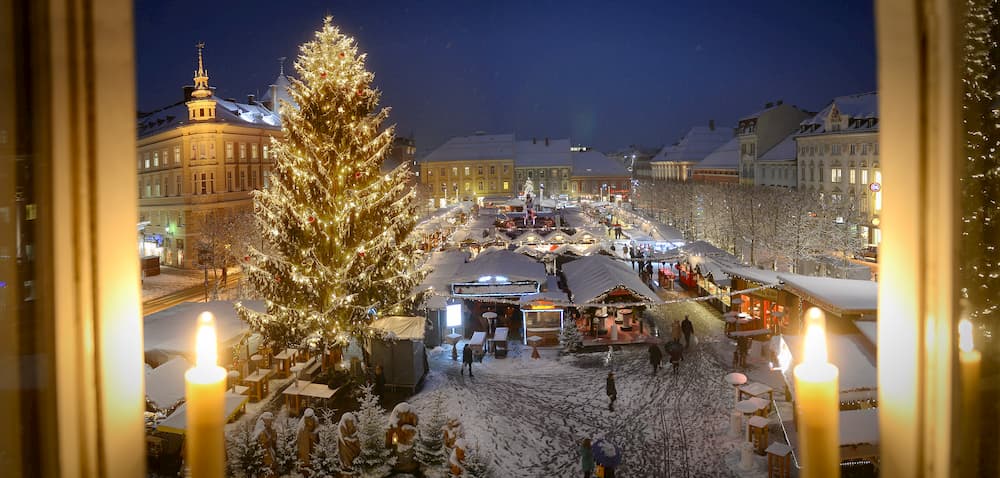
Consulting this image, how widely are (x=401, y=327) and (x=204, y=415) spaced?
43.7ft

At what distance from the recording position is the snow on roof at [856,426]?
709cm

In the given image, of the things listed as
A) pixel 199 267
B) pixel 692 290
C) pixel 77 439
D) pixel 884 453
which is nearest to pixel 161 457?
pixel 77 439

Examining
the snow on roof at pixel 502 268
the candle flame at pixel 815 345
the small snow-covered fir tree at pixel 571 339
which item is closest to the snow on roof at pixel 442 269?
the snow on roof at pixel 502 268

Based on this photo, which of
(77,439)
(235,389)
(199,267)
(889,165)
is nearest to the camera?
(77,439)

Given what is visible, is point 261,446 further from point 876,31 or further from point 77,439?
point 876,31

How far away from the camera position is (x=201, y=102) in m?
34.7

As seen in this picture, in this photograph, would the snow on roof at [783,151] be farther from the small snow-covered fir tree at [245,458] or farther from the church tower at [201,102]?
the small snow-covered fir tree at [245,458]

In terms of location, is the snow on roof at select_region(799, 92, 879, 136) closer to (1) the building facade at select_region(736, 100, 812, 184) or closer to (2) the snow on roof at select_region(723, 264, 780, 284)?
(1) the building facade at select_region(736, 100, 812, 184)

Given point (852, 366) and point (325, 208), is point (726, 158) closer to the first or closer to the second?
point (325, 208)

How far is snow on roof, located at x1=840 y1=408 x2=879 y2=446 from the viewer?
7.09m

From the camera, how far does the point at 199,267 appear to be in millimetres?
33000

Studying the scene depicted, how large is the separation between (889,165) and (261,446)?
9.26 metres

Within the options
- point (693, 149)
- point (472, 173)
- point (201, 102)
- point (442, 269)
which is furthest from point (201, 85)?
point (693, 149)

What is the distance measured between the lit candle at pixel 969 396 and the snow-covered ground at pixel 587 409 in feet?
30.0
